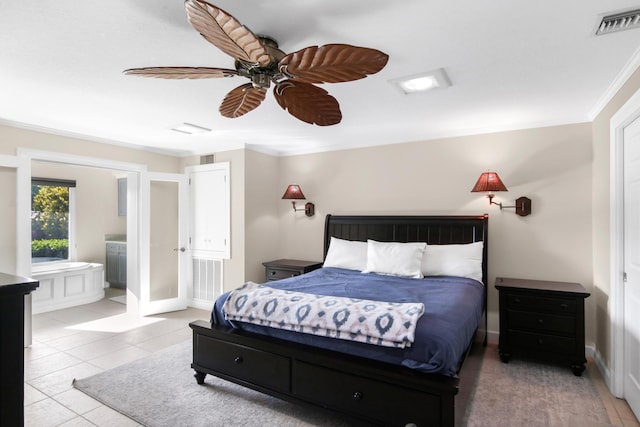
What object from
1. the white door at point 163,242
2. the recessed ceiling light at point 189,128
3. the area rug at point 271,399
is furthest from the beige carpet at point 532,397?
the white door at point 163,242

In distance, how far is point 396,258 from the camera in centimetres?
384

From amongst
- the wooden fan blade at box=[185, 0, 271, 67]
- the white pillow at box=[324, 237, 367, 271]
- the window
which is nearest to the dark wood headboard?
the white pillow at box=[324, 237, 367, 271]

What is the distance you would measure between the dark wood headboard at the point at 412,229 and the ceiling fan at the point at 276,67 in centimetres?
228

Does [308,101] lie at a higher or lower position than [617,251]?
higher

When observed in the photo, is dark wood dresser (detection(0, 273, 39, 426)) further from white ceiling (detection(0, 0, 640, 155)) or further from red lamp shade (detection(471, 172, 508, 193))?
red lamp shade (detection(471, 172, 508, 193))

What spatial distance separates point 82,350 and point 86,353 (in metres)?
0.12

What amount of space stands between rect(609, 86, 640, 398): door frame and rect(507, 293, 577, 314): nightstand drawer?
34 centimetres

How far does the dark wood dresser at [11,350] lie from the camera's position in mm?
1168

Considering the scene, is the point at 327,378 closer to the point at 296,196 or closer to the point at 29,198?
the point at 296,196

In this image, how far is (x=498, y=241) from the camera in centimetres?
394

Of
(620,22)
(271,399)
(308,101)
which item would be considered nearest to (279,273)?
(271,399)

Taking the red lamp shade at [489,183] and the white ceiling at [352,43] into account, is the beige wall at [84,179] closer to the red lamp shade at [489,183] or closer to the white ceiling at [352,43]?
the white ceiling at [352,43]

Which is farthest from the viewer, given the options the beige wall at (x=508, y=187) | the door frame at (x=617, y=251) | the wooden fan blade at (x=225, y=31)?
the beige wall at (x=508, y=187)

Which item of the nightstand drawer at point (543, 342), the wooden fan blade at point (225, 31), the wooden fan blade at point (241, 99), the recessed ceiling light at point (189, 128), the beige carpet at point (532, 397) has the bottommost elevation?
the beige carpet at point (532, 397)
